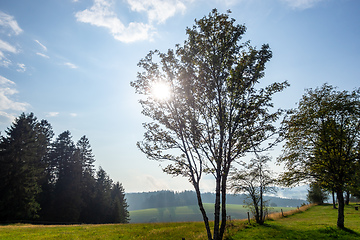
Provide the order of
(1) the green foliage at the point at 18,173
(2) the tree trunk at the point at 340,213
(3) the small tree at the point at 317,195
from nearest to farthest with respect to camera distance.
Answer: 1. (2) the tree trunk at the point at 340,213
2. (1) the green foliage at the point at 18,173
3. (3) the small tree at the point at 317,195

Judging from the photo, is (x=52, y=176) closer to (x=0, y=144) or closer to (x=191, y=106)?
(x=0, y=144)

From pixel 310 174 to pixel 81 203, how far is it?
176 ft

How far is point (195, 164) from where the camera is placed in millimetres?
14000

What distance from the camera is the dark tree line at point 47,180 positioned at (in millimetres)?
37344

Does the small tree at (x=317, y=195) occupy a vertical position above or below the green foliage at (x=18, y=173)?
below

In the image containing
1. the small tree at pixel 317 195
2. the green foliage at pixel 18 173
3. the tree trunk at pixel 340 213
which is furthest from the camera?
the small tree at pixel 317 195


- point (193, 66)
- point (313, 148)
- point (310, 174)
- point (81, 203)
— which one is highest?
point (193, 66)

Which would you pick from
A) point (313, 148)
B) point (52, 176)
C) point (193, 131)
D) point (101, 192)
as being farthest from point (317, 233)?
point (52, 176)

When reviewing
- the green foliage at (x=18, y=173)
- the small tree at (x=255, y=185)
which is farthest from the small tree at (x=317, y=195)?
the green foliage at (x=18, y=173)

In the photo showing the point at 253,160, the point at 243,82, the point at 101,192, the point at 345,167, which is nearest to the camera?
the point at 243,82

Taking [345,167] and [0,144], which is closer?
[345,167]

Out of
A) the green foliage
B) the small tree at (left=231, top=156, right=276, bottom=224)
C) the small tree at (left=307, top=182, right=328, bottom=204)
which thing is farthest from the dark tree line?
the small tree at (left=307, top=182, right=328, bottom=204)

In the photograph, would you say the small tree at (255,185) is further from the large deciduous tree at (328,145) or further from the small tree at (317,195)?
the small tree at (317,195)

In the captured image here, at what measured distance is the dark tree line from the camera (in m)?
37.3
